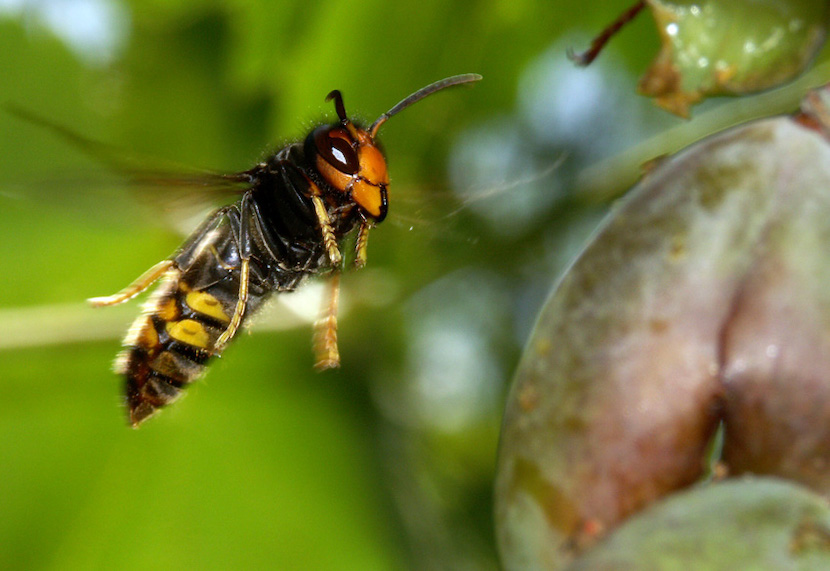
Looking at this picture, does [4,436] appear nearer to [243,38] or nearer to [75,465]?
[75,465]

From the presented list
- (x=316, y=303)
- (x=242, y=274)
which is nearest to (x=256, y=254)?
(x=242, y=274)

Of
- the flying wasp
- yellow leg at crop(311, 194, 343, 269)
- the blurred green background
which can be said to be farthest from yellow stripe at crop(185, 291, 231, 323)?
the blurred green background

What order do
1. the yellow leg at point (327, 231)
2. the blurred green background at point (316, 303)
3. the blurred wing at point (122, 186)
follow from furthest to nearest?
the blurred green background at point (316, 303) → the yellow leg at point (327, 231) → the blurred wing at point (122, 186)

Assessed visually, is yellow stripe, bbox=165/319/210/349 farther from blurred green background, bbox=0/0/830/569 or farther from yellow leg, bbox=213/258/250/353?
blurred green background, bbox=0/0/830/569

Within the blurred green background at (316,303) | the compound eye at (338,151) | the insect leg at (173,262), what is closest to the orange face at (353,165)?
the compound eye at (338,151)

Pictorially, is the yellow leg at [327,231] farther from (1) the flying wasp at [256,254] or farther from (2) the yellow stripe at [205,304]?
(2) the yellow stripe at [205,304]

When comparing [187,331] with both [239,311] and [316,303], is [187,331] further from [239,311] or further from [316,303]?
[316,303]

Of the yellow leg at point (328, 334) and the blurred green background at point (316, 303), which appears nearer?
the yellow leg at point (328, 334)

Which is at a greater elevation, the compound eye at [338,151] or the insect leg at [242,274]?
the compound eye at [338,151]
